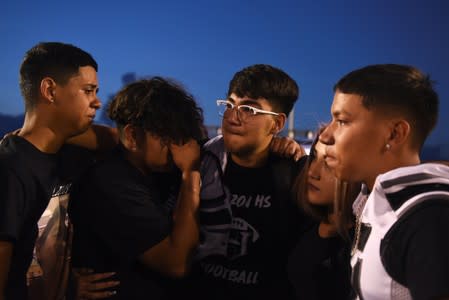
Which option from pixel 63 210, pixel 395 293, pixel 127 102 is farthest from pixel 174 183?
pixel 395 293

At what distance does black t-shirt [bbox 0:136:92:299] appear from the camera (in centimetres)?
145

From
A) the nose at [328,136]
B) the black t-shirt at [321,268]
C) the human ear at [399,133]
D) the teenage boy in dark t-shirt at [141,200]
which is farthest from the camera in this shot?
the teenage boy in dark t-shirt at [141,200]

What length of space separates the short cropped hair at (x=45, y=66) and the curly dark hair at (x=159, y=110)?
0.26m

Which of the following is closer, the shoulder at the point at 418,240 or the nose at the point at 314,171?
the shoulder at the point at 418,240

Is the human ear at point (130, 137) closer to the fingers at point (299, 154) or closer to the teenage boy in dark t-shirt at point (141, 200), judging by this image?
the teenage boy in dark t-shirt at point (141, 200)

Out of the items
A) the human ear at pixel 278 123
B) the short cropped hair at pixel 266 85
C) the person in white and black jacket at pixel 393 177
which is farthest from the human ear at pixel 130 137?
the person in white and black jacket at pixel 393 177

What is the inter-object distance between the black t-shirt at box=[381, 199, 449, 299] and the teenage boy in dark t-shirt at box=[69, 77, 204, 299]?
33.2 inches

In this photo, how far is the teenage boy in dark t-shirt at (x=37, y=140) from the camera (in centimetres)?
147

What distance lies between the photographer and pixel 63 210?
1898 millimetres

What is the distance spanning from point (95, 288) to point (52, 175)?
535mm

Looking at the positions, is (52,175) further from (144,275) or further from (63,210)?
Result: (144,275)

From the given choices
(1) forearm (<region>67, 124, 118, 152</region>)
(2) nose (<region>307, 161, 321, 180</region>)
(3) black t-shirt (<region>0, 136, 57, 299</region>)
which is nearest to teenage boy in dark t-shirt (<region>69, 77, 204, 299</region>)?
(3) black t-shirt (<region>0, 136, 57, 299</region>)

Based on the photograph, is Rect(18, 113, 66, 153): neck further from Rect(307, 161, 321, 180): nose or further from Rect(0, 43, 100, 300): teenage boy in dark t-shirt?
Rect(307, 161, 321, 180): nose

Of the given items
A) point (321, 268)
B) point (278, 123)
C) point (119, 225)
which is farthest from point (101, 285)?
point (278, 123)
